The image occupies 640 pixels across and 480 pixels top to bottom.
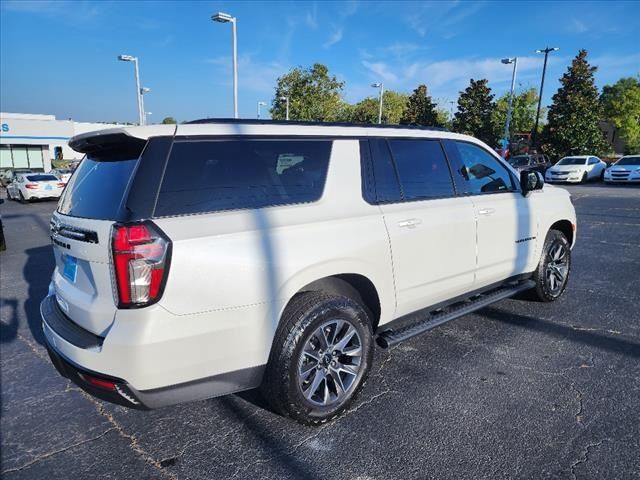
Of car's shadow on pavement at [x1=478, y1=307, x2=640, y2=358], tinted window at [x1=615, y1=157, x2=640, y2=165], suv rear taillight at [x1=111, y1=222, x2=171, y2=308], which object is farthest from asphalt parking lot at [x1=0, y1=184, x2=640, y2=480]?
tinted window at [x1=615, y1=157, x2=640, y2=165]

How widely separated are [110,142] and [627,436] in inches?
135

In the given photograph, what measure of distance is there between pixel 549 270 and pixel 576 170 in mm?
20767

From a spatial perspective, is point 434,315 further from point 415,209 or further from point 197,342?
point 197,342

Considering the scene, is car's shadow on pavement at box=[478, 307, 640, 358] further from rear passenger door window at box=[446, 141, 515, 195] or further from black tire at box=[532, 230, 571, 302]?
rear passenger door window at box=[446, 141, 515, 195]

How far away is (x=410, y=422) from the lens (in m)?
2.79

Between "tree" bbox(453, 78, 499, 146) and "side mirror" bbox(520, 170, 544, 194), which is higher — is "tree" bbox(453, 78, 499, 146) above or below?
above

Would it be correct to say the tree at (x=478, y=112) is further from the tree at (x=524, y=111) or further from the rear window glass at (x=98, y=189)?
the rear window glass at (x=98, y=189)

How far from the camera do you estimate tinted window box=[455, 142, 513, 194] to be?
3.88m

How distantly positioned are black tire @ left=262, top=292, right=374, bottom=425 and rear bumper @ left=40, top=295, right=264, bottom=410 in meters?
0.13

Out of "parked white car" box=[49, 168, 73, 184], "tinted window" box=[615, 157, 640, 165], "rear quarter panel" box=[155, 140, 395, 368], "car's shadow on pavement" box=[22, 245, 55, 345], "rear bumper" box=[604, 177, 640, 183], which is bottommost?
"car's shadow on pavement" box=[22, 245, 55, 345]

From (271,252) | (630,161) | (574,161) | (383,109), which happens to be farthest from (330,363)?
(383,109)

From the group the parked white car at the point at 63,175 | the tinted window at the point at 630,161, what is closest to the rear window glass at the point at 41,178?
the parked white car at the point at 63,175

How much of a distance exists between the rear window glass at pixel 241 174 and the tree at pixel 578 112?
33501 millimetres

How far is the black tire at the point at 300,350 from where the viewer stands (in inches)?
99.2
